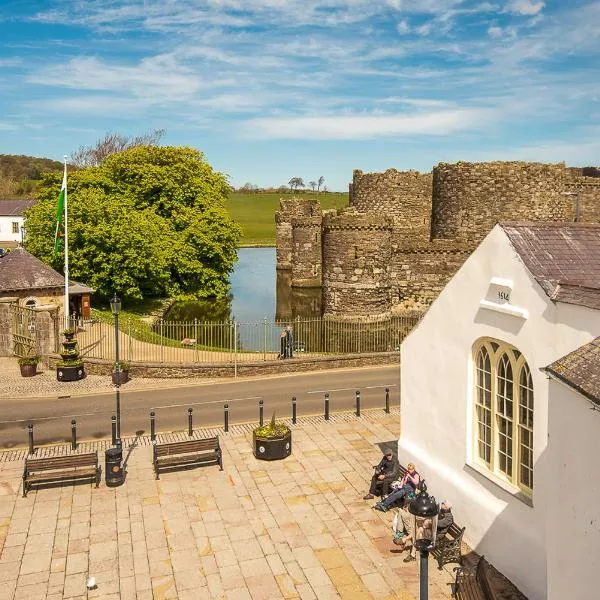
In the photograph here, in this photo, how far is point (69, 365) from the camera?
24.4 meters

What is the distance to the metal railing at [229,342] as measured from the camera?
2705 cm

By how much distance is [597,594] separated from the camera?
6.82 metres

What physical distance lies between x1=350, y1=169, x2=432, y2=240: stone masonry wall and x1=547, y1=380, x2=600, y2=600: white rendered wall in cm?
3950

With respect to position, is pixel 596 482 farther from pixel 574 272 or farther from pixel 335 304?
pixel 335 304

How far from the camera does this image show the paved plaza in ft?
36.1

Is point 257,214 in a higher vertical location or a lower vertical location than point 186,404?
higher

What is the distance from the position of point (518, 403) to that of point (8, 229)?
288 ft

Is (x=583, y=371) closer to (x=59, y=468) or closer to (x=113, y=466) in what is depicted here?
(x=113, y=466)

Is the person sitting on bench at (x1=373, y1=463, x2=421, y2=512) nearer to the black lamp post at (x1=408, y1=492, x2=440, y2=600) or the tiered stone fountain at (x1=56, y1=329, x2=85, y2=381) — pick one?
the black lamp post at (x1=408, y1=492, x2=440, y2=600)

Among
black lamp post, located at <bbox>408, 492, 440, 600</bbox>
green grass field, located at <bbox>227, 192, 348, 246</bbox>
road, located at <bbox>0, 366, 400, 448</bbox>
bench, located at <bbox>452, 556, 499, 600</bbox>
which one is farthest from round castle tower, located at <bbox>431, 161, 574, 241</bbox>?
green grass field, located at <bbox>227, 192, 348, 246</bbox>

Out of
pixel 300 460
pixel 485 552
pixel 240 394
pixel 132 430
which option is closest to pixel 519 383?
pixel 485 552

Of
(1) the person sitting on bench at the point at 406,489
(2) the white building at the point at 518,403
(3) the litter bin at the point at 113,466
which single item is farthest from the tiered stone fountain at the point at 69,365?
(2) the white building at the point at 518,403

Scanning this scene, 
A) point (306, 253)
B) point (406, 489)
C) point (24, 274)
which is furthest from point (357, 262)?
point (406, 489)

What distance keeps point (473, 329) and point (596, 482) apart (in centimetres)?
507
